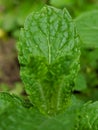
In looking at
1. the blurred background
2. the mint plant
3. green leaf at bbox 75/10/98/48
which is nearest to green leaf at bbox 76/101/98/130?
the mint plant

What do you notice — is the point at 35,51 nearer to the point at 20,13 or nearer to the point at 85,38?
the point at 85,38

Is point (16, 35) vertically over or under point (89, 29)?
under

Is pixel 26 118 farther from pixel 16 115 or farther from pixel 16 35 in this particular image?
pixel 16 35

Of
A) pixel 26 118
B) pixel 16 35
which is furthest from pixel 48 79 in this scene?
pixel 16 35

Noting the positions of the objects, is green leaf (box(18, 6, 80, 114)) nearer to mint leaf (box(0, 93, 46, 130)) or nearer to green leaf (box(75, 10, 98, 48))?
mint leaf (box(0, 93, 46, 130))

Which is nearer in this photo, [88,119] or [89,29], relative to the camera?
[88,119]
